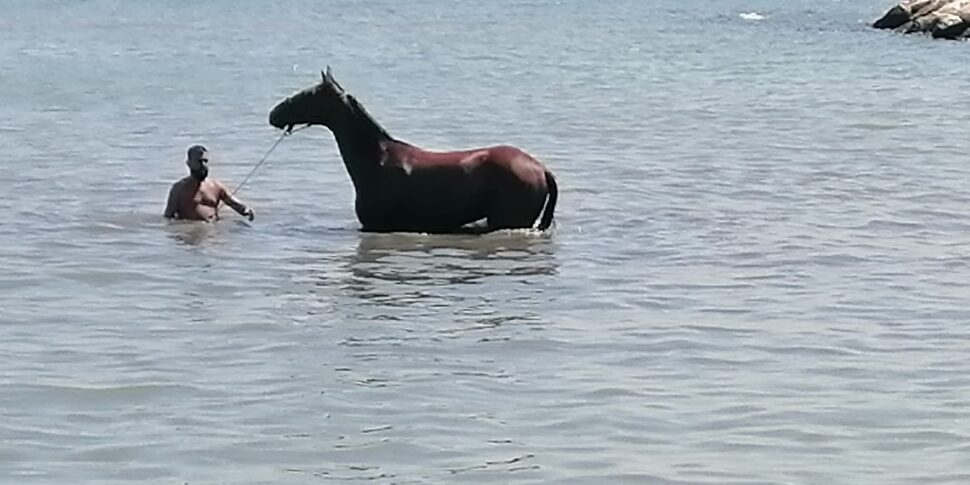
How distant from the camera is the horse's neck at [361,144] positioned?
46.6 ft

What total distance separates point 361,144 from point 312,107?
459 millimetres

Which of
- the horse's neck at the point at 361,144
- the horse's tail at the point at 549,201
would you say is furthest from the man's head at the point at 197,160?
the horse's tail at the point at 549,201

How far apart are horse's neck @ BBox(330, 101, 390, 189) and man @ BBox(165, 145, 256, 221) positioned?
1.00 meters

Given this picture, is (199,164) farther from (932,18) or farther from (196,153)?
(932,18)

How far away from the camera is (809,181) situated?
59.9 feet

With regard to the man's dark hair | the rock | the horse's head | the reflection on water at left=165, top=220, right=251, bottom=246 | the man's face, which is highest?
the horse's head

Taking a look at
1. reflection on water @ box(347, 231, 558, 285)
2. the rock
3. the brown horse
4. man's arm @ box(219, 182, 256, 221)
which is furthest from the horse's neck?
the rock

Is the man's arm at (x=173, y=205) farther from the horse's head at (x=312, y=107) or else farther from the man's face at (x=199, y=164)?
the horse's head at (x=312, y=107)

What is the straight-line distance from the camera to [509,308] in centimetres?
→ 1129

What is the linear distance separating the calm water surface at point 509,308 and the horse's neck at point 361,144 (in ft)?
1.60

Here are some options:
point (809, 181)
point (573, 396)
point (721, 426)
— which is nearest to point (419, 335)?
point (573, 396)

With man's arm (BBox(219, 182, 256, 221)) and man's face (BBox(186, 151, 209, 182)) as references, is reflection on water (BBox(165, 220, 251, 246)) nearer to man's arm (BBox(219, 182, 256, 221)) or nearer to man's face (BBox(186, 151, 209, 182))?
man's arm (BBox(219, 182, 256, 221))

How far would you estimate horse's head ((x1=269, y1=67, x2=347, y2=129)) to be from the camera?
46.7 feet

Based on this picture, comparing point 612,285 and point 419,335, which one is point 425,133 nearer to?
point 612,285
